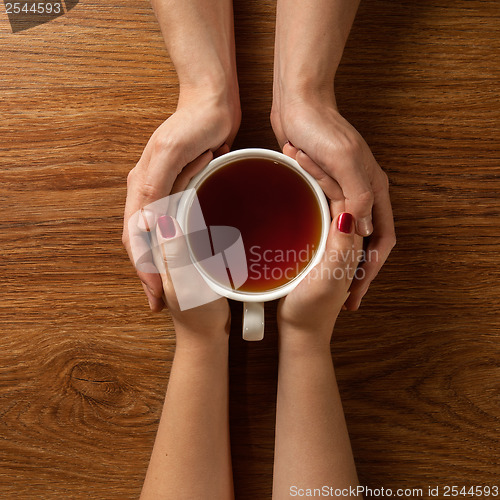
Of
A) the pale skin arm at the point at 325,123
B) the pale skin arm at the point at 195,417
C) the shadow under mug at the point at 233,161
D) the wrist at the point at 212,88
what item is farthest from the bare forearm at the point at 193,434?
the wrist at the point at 212,88

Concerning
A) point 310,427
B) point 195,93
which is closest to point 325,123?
point 195,93

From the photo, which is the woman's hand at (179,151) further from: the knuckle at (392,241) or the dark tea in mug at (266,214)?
the knuckle at (392,241)

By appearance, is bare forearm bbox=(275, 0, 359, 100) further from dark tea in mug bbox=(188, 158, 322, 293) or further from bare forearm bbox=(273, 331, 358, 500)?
bare forearm bbox=(273, 331, 358, 500)

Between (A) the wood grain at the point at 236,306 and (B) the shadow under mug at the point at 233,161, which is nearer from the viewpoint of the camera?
(B) the shadow under mug at the point at 233,161

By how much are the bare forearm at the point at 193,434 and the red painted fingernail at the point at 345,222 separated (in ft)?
0.77

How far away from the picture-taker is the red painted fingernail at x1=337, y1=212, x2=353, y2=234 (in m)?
0.60

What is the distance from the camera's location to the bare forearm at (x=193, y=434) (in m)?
0.63

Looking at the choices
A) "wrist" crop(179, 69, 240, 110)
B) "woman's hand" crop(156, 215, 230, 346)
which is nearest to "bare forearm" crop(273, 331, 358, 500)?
"woman's hand" crop(156, 215, 230, 346)

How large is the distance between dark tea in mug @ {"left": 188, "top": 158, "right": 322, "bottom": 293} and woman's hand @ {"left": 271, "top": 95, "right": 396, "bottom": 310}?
0.03 m

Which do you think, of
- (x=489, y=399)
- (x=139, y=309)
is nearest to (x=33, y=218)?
(x=139, y=309)

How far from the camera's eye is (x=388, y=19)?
720 mm

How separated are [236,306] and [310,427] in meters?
0.20

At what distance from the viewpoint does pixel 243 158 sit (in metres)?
0.63

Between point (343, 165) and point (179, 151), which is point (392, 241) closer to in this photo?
point (343, 165)
